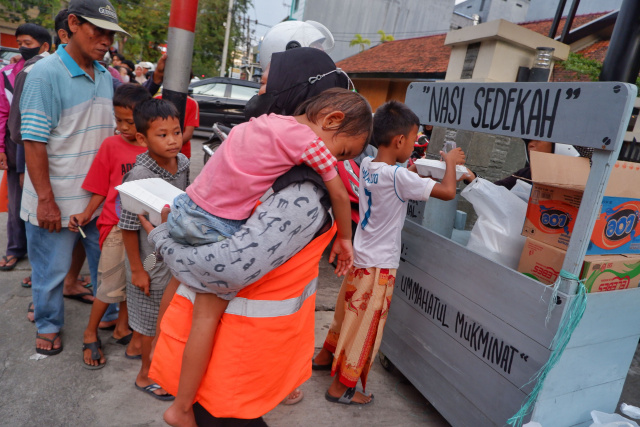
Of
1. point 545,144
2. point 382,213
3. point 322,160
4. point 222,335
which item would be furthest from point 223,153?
point 545,144

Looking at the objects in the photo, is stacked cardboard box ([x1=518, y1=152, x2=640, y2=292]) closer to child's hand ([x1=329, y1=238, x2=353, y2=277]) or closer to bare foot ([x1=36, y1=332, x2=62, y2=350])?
child's hand ([x1=329, y1=238, x2=353, y2=277])

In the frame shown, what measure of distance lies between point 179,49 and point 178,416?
209cm

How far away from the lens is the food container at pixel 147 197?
1.42 metres

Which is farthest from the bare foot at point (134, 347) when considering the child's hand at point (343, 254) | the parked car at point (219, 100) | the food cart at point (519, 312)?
the parked car at point (219, 100)

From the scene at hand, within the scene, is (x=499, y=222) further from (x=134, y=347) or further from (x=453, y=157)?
(x=134, y=347)

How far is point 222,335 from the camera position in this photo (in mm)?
1217

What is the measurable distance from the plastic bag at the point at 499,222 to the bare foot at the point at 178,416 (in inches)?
60.9

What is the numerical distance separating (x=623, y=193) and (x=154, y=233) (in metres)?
1.87

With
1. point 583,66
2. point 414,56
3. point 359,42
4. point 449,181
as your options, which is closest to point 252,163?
point 449,181

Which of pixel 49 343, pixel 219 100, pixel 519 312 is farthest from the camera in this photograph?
pixel 219 100

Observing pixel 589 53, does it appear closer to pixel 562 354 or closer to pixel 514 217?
pixel 514 217

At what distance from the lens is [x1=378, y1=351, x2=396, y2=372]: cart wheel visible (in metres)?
2.80

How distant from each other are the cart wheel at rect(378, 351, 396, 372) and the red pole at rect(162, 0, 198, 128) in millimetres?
2110

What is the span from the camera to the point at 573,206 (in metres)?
1.88
